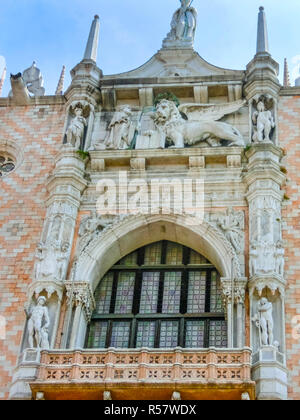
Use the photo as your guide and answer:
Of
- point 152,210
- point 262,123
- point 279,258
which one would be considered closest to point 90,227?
point 152,210

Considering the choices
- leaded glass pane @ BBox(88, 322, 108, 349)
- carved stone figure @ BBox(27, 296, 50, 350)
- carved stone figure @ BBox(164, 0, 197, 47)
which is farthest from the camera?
carved stone figure @ BBox(164, 0, 197, 47)

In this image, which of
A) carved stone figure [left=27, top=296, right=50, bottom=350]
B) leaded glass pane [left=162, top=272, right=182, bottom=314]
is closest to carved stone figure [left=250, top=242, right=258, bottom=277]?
leaded glass pane [left=162, top=272, right=182, bottom=314]

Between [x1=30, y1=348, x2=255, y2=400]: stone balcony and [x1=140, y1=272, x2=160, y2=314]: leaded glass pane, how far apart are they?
2.83 meters

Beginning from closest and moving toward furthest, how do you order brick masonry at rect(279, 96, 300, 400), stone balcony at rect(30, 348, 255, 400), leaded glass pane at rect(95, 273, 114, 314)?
stone balcony at rect(30, 348, 255, 400) < brick masonry at rect(279, 96, 300, 400) < leaded glass pane at rect(95, 273, 114, 314)

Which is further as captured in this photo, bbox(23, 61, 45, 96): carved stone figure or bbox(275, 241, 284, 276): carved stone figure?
bbox(23, 61, 45, 96): carved stone figure

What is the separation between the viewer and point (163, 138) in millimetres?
23125

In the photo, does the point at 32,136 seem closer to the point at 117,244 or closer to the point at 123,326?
the point at 117,244

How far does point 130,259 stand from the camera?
21953mm

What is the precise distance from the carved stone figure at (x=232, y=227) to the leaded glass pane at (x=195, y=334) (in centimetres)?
193

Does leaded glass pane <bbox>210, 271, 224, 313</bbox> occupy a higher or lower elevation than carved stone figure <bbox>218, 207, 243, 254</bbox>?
lower

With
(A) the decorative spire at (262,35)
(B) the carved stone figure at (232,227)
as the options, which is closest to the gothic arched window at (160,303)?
(B) the carved stone figure at (232,227)

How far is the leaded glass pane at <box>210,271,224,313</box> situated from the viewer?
20.5 metres

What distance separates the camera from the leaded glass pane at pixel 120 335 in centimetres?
2030

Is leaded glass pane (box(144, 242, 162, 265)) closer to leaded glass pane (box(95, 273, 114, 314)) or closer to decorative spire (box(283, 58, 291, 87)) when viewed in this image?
leaded glass pane (box(95, 273, 114, 314))
